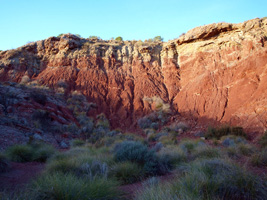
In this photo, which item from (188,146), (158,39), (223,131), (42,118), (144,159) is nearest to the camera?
(144,159)

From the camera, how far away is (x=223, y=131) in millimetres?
16172

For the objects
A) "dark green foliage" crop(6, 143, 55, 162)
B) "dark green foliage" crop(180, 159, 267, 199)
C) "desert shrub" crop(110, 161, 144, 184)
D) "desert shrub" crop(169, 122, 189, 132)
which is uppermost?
"dark green foliage" crop(180, 159, 267, 199)

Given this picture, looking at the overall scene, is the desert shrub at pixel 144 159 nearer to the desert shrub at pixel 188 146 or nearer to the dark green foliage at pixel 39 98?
the desert shrub at pixel 188 146

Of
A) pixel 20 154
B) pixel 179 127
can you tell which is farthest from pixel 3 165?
pixel 179 127

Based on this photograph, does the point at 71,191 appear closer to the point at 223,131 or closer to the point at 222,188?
the point at 222,188

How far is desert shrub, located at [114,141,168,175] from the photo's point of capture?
5653 millimetres

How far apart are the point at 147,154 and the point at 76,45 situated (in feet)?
96.1

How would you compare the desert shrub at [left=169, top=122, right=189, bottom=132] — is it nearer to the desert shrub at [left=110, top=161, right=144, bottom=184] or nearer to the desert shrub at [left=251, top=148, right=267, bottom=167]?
the desert shrub at [left=251, top=148, right=267, bottom=167]

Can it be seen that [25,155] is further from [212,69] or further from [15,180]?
[212,69]

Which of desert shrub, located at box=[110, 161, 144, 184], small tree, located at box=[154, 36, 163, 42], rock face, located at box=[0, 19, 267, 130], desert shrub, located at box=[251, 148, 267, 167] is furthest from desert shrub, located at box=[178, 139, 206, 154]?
small tree, located at box=[154, 36, 163, 42]

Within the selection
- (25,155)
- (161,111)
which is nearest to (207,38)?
(161,111)

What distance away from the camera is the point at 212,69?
78.2 feet

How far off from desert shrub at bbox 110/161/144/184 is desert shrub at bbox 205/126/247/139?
12724mm

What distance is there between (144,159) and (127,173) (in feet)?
3.23
